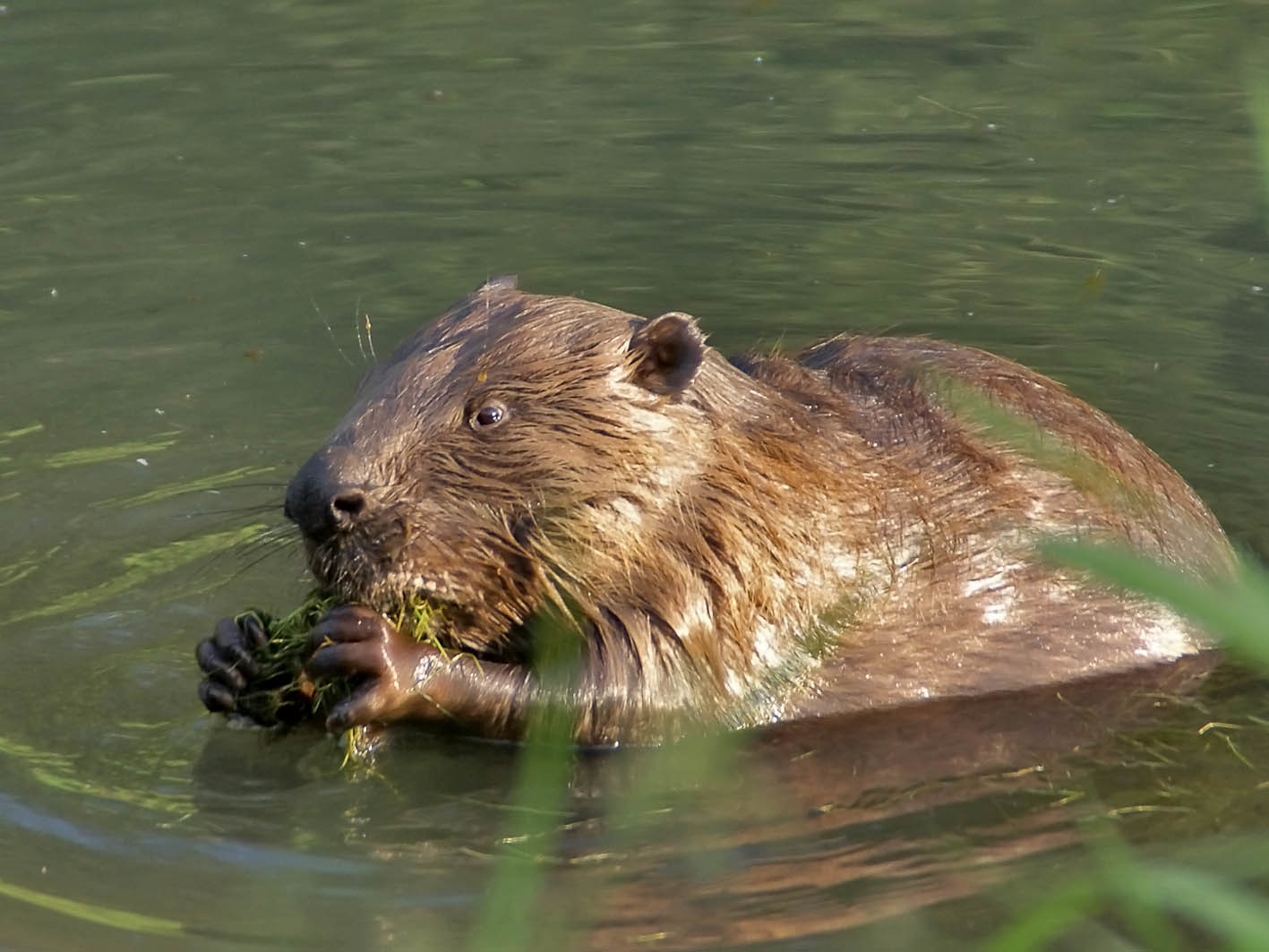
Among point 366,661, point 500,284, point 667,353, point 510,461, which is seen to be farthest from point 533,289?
point 366,661

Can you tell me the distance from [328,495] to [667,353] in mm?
917

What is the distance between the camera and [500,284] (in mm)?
5234

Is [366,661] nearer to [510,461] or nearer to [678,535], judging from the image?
[510,461]

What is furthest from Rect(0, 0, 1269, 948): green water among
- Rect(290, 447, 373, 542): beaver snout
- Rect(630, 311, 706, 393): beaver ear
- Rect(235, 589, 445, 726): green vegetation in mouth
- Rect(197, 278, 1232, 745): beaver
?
Rect(630, 311, 706, 393): beaver ear

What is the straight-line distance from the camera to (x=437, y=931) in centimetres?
405

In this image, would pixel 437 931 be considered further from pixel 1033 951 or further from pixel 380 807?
pixel 1033 951

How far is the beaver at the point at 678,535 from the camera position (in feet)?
15.1

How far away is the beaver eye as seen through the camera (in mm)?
4730

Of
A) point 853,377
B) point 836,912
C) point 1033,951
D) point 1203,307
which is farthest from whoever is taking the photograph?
point 1203,307

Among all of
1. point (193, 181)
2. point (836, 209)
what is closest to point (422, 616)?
point (836, 209)

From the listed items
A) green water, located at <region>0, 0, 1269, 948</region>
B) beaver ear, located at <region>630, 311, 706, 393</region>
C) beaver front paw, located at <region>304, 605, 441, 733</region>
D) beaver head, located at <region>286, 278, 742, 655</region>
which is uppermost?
beaver ear, located at <region>630, 311, 706, 393</region>

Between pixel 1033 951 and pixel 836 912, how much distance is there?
445mm

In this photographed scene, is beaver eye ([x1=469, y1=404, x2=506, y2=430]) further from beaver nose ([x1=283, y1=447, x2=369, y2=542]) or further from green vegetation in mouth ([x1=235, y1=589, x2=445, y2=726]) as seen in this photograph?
green vegetation in mouth ([x1=235, y1=589, x2=445, y2=726])

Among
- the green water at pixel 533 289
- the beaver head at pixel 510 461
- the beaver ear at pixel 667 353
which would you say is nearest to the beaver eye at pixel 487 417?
the beaver head at pixel 510 461
